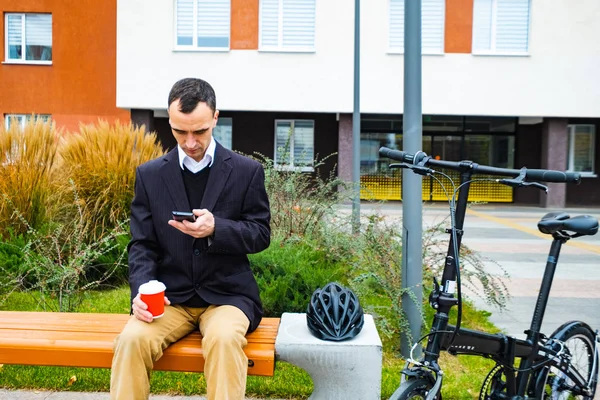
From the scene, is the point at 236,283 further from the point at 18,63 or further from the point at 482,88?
the point at 18,63

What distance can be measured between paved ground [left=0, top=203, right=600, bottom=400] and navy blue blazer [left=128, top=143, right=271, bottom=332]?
1.07 metres

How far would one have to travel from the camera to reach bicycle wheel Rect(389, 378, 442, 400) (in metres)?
2.40

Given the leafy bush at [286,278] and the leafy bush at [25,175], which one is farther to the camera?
the leafy bush at [25,175]

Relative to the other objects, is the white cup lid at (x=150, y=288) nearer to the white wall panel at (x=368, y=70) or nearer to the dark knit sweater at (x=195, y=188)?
the dark knit sweater at (x=195, y=188)

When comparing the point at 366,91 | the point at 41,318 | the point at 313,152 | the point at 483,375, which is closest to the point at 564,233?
the point at 483,375

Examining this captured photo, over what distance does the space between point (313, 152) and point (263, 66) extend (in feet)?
11.7

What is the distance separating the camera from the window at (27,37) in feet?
64.4

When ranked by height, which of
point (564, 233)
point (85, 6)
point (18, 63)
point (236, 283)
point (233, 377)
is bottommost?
point (233, 377)

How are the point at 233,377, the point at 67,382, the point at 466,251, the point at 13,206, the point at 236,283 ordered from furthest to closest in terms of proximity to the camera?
the point at 13,206
the point at 466,251
the point at 67,382
the point at 236,283
the point at 233,377

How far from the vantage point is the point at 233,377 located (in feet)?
8.32

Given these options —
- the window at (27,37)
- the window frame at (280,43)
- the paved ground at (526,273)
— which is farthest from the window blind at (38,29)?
the paved ground at (526,273)

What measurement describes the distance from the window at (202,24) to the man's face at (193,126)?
50.7 ft

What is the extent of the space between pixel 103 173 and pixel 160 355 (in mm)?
4072

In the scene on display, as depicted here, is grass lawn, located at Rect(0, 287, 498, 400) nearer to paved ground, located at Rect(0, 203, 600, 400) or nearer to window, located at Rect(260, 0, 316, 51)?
paved ground, located at Rect(0, 203, 600, 400)
